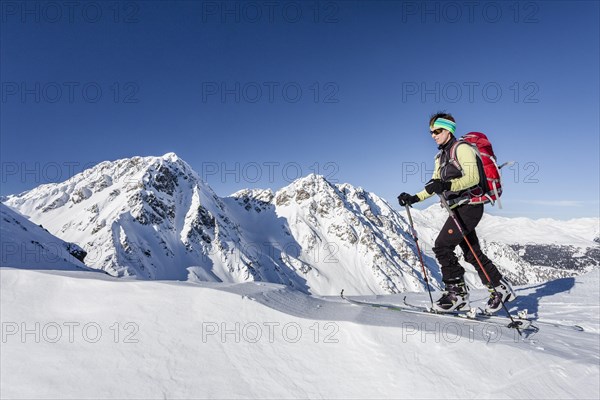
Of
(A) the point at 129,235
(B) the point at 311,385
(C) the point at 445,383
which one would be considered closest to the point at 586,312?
(C) the point at 445,383

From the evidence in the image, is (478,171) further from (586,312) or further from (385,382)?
(586,312)

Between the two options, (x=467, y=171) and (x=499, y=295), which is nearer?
(x=467, y=171)

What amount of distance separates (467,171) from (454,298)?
249cm

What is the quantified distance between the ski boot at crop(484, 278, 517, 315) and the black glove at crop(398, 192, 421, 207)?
228 centimetres

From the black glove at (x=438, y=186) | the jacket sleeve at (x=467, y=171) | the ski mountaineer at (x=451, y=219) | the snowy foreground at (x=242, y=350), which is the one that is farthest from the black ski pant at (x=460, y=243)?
the snowy foreground at (x=242, y=350)

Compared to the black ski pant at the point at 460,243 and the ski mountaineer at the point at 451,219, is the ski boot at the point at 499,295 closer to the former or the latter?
the ski mountaineer at the point at 451,219

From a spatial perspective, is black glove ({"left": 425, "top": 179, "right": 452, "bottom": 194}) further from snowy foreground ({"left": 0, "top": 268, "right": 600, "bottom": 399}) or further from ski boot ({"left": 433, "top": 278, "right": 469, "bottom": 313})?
snowy foreground ({"left": 0, "top": 268, "right": 600, "bottom": 399})

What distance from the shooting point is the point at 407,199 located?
659 cm

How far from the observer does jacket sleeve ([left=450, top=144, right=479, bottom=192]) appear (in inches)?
222

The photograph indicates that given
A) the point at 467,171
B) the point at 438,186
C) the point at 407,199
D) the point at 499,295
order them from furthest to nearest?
1. the point at 407,199
2. the point at 499,295
3. the point at 438,186
4. the point at 467,171

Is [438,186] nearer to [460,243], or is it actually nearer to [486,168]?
[486,168]

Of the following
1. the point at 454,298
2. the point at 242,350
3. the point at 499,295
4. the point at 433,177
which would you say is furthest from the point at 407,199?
the point at 242,350

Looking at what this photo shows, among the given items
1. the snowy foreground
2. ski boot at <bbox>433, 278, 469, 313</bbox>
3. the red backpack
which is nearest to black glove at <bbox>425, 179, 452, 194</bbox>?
the red backpack

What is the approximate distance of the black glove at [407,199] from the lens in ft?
21.1
